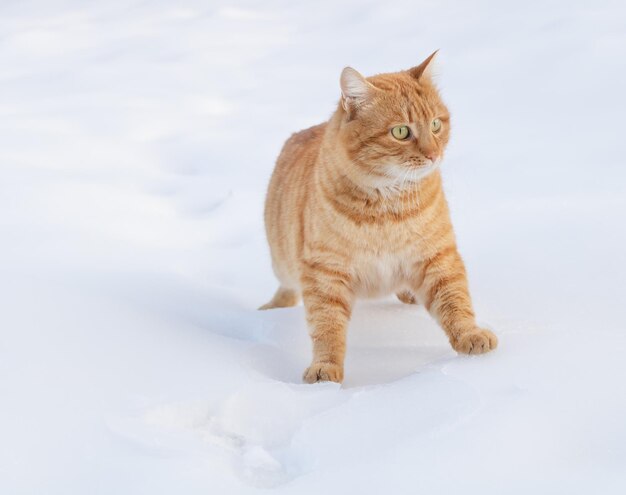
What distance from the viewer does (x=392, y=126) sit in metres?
2.54

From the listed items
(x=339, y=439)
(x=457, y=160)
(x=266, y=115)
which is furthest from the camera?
(x=266, y=115)

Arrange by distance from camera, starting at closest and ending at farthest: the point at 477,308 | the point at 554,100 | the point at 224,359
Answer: the point at 224,359 → the point at 477,308 → the point at 554,100

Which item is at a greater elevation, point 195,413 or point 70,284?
point 70,284

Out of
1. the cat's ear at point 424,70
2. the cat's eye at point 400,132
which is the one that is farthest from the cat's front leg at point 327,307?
the cat's ear at point 424,70

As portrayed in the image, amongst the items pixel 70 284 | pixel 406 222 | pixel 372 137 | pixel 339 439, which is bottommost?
pixel 339 439

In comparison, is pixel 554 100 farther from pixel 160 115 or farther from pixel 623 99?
pixel 160 115

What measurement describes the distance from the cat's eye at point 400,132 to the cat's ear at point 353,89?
153mm

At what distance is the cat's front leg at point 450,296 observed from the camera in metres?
2.46

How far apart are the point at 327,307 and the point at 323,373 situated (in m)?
0.28

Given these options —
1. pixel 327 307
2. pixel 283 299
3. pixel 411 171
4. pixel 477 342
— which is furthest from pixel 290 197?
pixel 477 342

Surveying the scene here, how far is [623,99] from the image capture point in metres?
4.75

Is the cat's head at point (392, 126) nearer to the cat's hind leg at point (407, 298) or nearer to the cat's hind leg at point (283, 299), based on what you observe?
the cat's hind leg at point (407, 298)

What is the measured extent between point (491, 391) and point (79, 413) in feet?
3.34

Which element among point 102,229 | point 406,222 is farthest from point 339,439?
point 102,229
